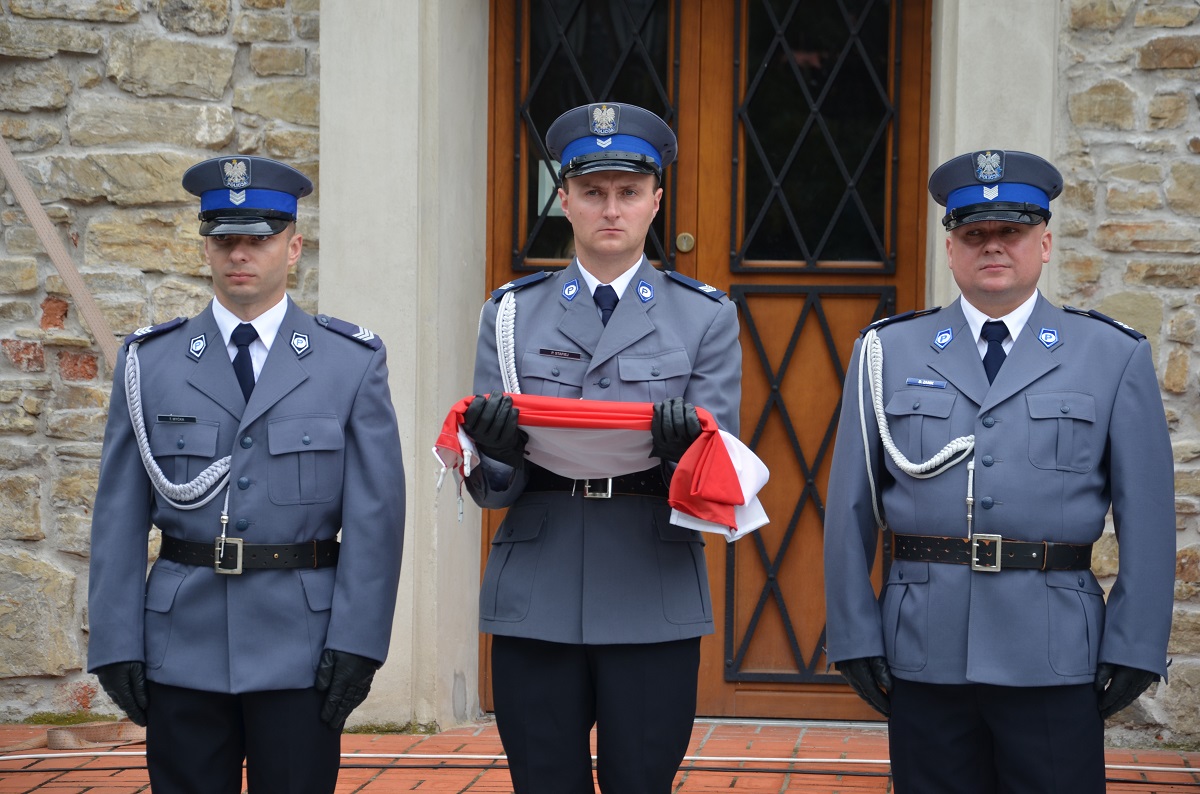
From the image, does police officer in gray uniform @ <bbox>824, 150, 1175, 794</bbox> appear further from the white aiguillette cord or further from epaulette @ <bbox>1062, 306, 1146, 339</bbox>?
the white aiguillette cord

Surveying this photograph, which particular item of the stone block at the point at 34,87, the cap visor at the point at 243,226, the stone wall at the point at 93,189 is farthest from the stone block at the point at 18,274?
the cap visor at the point at 243,226

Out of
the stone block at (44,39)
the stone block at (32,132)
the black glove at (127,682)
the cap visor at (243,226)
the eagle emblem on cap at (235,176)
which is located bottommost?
the black glove at (127,682)

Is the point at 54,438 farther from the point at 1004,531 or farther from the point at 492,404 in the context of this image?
the point at 1004,531

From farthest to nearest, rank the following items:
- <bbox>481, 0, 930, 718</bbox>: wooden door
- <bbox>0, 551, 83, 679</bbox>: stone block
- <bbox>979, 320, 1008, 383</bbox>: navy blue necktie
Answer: <bbox>481, 0, 930, 718</bbox>: wooden door
<bbox>0, 551, 83, 679</bbox>: stone block
<bbox>979, 320, 1008, 383</bbox>: navy blue necktie

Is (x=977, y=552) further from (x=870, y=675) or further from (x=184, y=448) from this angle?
(x=184, y=448)

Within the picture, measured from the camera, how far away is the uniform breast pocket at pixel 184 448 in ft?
10.1

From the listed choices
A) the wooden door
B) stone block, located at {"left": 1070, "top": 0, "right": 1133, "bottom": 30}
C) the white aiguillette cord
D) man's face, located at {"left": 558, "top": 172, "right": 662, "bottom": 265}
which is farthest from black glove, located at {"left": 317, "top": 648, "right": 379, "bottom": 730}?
stone block, located at {"left": 1070, "top": 0, "right": 1133, "bottom": 30}

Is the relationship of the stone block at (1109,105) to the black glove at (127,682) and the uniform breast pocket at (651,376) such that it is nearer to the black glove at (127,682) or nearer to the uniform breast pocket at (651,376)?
the uniform breast pocket at (651,376)

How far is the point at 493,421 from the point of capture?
2869mm

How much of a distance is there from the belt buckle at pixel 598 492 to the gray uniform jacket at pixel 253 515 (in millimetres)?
451

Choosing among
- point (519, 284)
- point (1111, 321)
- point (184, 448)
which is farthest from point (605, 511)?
point (1111, 321)

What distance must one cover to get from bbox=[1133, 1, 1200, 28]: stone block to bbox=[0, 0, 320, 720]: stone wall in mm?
2957

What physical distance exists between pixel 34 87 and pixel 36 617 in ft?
6.48

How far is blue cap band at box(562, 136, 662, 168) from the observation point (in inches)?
122
